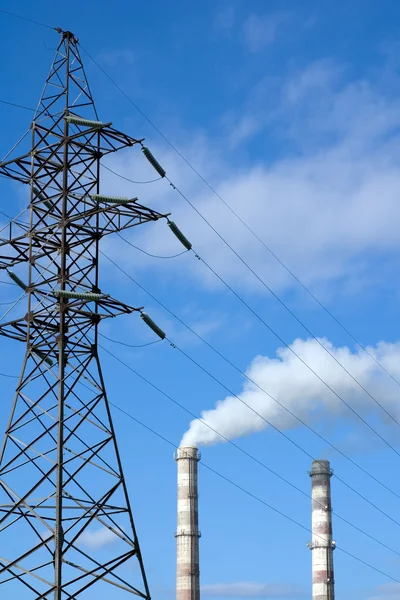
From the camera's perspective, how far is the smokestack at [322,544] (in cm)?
6925

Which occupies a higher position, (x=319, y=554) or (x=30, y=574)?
(x=319, y=554)

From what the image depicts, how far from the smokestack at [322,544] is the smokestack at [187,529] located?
9.07 metres

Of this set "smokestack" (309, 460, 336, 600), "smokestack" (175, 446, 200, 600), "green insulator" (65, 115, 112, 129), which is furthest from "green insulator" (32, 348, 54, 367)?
"smokestack" (309, 460, 336, 600)

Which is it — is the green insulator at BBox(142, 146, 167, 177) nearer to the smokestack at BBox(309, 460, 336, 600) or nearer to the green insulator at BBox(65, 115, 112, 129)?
the green insulator at BBox(65, 115, 112, 129)

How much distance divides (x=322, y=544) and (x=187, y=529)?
10410mm

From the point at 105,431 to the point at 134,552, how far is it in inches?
113

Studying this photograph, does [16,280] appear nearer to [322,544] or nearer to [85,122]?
[85,122]

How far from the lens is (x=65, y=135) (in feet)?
93.6

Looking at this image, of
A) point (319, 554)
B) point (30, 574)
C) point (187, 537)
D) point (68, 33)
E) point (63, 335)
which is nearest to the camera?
point (30, 574)

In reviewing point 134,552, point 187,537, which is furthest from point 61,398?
point 187,537

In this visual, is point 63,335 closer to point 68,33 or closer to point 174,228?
point 174,228

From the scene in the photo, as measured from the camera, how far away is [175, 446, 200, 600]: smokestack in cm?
6329

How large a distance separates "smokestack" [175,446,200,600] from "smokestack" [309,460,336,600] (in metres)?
9.07

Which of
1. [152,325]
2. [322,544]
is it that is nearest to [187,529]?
[322,544]
